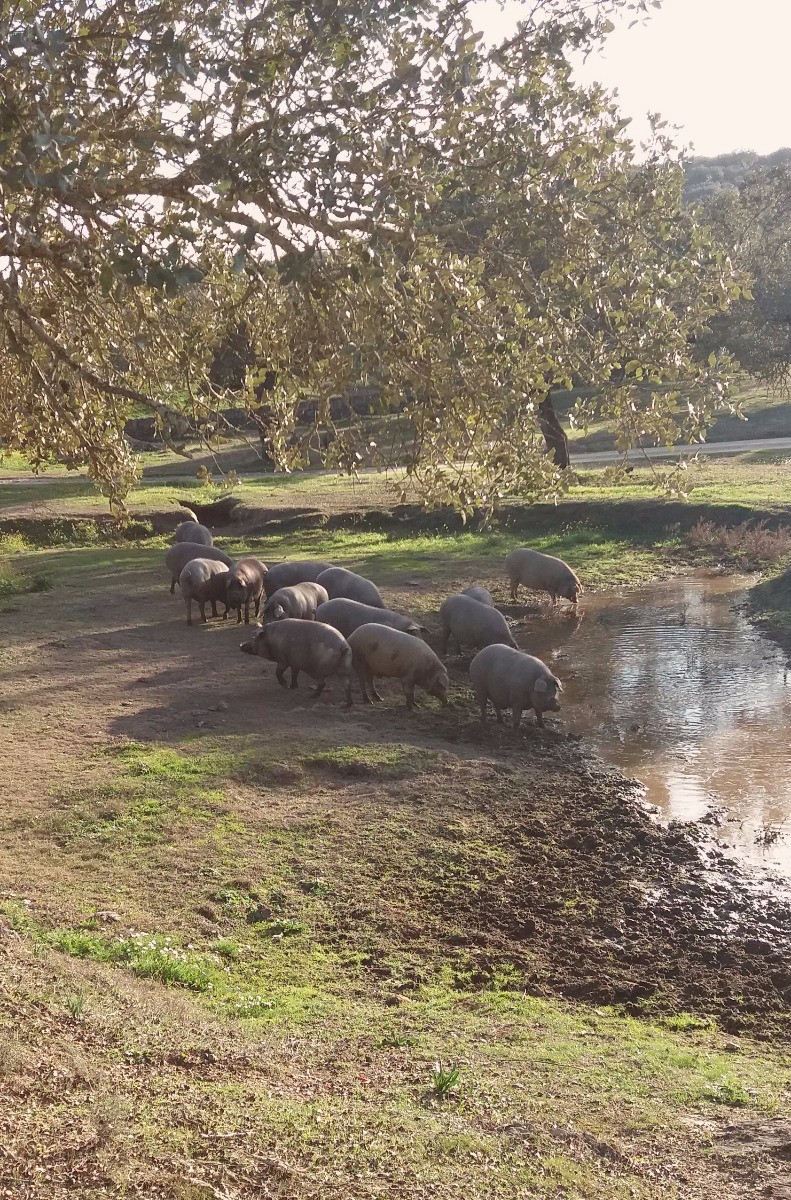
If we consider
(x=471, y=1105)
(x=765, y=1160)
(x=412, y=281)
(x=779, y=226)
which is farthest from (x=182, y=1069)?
(x=779, y=226)

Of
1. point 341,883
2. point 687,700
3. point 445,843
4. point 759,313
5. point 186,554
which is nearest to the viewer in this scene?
point 341,883

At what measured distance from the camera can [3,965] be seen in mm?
6410

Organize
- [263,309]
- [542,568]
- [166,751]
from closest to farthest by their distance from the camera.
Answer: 1. [263,309]
2. [166,751]
3. [542,568]

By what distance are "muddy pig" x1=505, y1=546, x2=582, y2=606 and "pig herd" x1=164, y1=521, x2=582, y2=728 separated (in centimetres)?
2

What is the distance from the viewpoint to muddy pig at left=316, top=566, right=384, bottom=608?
1711 cm

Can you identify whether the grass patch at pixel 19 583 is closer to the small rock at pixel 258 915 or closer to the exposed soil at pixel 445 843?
the exposed soil at pixel 445 843

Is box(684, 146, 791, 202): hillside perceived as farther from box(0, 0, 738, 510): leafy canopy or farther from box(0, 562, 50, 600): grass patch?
box(0, 0, 738, 510): leafy canopy

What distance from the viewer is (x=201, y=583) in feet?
57.5

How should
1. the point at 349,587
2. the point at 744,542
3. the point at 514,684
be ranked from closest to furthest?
the point at 514,684 → the point at 349,587 → the point at 744,542

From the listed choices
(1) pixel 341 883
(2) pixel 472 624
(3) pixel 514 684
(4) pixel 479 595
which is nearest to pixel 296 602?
(2) pixel 472 624

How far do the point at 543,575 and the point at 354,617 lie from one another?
5238 mm

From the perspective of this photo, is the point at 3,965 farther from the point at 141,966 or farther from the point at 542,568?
the point at 542,568

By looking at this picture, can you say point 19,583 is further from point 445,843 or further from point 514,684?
point 445,843

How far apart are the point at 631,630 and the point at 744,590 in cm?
360
